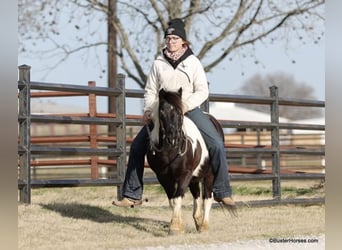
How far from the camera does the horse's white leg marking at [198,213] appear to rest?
8.35m

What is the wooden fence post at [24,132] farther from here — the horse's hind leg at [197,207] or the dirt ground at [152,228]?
the horse's hind leg at [197,207]

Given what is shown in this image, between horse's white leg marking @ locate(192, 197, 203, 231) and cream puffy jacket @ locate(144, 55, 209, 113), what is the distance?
1.26m

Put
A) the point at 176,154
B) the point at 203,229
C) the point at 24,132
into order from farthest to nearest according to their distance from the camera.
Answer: the point at 24,132 → the point at 203,229 → the point at 176,154

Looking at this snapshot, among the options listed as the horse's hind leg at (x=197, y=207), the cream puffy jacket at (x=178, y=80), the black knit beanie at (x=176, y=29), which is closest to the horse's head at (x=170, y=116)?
the cream puffy jacket at (x=178, y=80)

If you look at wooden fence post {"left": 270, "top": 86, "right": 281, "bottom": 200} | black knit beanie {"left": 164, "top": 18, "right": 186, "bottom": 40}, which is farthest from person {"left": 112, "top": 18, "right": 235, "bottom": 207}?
wooden fence post {"left": 270, "top": 86, "right": 281, "bottom": 200}

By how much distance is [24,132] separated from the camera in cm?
964

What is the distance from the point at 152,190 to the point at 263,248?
7.42 meters

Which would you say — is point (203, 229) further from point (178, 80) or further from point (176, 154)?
point (178, 80)

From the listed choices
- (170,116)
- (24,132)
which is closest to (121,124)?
(24,132)

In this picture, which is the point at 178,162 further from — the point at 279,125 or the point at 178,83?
the point at 279,125

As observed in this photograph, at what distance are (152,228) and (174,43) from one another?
2146 mm

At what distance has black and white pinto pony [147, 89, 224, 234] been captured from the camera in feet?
24.2

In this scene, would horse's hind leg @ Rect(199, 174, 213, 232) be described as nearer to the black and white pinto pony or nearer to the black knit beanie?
the black and white pinto pony
